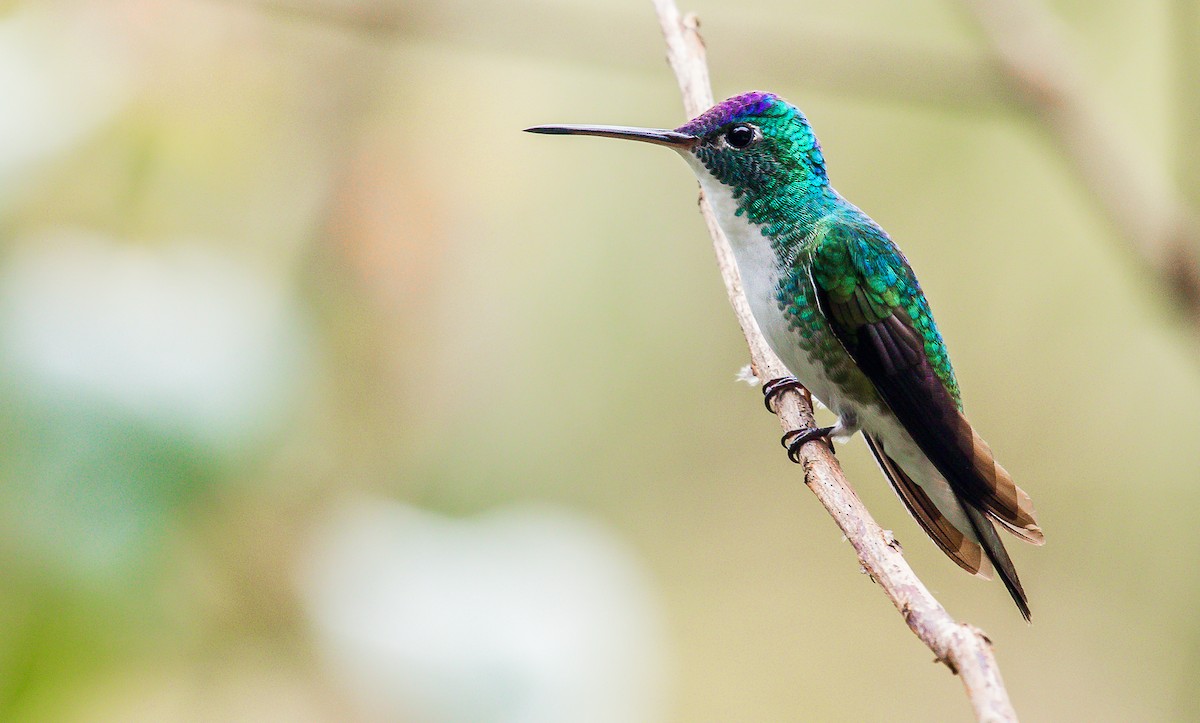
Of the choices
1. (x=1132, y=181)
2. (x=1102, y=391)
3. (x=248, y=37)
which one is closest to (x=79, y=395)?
(x=248, y=37)

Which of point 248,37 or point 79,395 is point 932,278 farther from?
point 79,395

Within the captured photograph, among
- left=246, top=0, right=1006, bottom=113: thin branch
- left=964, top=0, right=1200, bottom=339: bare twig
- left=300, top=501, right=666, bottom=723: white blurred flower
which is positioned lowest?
left=300, top=501, right=666, bottom=723: white blurred flower

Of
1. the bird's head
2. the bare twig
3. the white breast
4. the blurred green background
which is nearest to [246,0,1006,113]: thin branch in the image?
the blurred green background

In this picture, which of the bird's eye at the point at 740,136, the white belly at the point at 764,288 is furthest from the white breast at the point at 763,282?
the bird's eye at the point at 740,136

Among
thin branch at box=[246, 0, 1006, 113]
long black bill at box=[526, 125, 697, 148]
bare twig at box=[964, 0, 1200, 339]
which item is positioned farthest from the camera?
thin branch at box=[246, 0, 1006, 113]

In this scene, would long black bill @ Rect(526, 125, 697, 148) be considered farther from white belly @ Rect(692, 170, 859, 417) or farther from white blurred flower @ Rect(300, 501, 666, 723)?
white blurred flower @ Rect(300, 501, 666, 723)

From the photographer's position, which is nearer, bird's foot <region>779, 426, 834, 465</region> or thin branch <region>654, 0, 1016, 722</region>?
thin branch <region>654, 0, 1016, 722</region>

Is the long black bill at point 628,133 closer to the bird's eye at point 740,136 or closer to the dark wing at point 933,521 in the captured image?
the bird's eye at point 740,136
